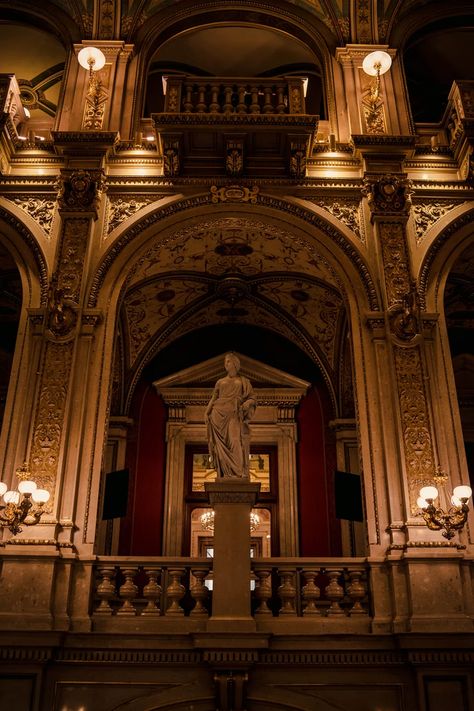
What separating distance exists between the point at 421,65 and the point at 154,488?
8028 mm

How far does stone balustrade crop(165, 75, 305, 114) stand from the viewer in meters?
9.38

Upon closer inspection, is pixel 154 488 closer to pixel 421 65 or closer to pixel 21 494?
pixel 21 494

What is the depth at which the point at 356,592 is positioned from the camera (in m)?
7.12

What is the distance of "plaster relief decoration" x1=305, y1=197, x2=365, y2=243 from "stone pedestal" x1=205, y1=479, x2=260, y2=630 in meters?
3.61

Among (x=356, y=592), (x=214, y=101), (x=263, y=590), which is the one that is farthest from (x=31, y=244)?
(x=356, y=592)

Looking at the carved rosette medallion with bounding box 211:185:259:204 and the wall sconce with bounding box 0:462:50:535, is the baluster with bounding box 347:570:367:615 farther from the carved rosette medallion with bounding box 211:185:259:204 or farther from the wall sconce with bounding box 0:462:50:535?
the carved rosette medallion with bounding box 211:185:259:204

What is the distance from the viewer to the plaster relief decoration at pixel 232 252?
31.1 feet

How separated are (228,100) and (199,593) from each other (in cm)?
593

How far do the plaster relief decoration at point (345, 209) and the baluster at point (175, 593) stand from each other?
4487 mm

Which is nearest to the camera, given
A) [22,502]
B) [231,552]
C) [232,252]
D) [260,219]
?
[22,502]

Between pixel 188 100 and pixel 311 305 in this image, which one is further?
pixel 311 305

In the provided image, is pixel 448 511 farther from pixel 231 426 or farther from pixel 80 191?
pixel 80 191

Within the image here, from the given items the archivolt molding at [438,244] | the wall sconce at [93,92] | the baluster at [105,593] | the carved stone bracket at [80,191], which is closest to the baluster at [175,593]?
the baluster at [105,593]

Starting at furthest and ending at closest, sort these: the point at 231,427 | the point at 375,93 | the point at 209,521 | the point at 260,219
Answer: the point at 209,521, the point at 375,93, the point at 260,219, the point at 231,427
